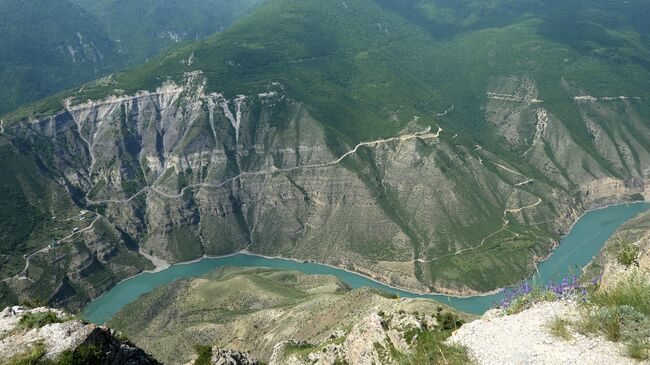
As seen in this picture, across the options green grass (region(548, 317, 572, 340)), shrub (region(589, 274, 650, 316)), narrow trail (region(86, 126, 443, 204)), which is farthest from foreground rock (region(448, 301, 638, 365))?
narrow trail (region(86, 126, 443, 204))

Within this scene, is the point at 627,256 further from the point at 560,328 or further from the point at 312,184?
the point at 312,184

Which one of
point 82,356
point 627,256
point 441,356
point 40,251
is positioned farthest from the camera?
point 40,251

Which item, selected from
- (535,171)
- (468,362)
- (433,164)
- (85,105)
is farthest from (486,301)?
(85,105)

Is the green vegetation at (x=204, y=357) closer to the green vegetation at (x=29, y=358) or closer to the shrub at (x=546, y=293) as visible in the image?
the green vegetation at (x=29, y=358)

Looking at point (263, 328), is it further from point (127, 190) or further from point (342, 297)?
point (127, 190)

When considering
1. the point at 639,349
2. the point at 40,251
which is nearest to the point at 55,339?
the point at 639,349
